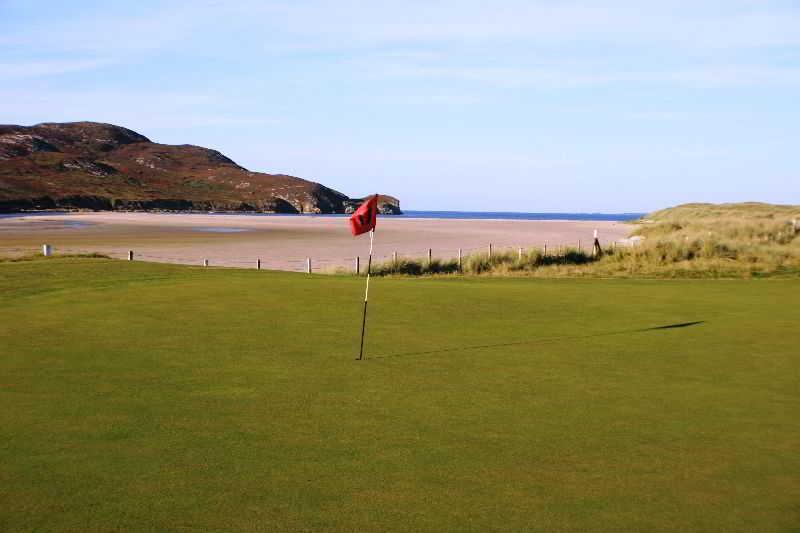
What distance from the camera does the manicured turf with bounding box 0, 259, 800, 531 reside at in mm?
5020

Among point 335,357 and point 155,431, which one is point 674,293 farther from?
point 155,431

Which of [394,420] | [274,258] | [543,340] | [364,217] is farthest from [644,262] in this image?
[394,420]

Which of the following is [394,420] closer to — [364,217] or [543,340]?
[364,217]

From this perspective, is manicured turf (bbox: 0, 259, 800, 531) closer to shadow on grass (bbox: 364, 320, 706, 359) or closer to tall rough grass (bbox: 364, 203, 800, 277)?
shadow on grass (bbox: 364, 320, 706, 359)

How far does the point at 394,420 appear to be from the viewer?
6980mm

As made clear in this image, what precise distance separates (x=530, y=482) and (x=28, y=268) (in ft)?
57.7

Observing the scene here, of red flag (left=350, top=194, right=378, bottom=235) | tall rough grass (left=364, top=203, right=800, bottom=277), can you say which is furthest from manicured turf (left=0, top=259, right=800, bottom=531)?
tall rough grass (left=364, top=203, right=800, bottom=277)

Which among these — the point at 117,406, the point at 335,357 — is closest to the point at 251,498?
the point at 117,406

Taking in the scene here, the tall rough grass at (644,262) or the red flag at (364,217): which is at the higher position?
the red flag at (364,217)

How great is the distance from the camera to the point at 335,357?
977 centimetres


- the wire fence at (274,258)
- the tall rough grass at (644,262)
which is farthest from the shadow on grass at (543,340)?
the wire fence at (274,258)

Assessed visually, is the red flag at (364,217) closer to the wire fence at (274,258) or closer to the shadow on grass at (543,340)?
the shadow on grass at (543,340)

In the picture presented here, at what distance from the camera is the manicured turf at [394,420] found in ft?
16.5

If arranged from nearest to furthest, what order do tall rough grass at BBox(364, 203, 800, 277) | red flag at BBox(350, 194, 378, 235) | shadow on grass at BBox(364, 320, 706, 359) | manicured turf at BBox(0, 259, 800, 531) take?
manicured turf at BBox(0, 259, 800, 531)
red flag at BBox(350, 194, 378, 235)
shadow on grass at BBox(364, 320, 706, 359)
tall rough grass at BBox(364, 203, 800, 277)
